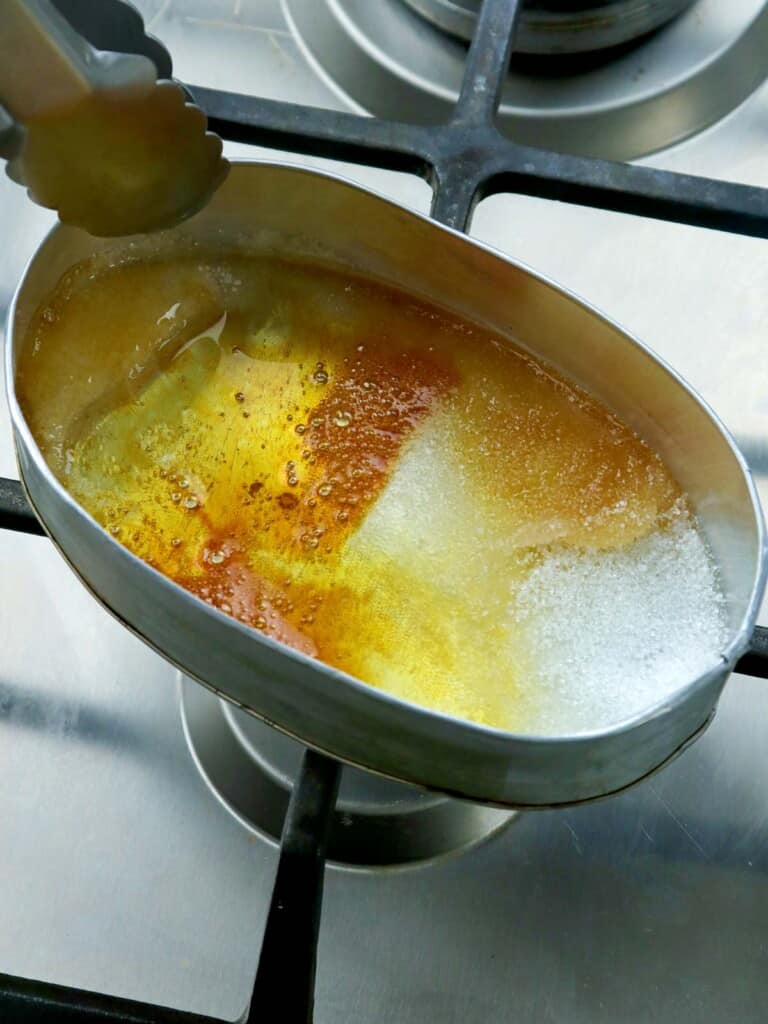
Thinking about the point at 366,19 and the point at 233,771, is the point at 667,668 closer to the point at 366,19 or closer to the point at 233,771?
the point at 233,771

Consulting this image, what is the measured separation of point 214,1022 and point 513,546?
6.2 inches

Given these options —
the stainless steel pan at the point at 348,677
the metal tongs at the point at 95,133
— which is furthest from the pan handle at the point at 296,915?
the metal tongs at the point at 95,133

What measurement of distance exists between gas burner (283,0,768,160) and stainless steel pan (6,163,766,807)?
0.14 meters

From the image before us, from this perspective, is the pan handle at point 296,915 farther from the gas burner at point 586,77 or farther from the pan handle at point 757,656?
the gas burner at point 586,77

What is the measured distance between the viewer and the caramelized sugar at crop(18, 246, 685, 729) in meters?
0.38

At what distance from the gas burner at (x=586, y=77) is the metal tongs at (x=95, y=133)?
6.7 inches

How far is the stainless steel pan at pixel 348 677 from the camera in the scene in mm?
316

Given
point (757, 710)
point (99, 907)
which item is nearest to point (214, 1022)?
point (99, 907)

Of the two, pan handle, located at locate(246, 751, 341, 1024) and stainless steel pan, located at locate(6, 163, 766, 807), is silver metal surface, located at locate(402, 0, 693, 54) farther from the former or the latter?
pan handle, located at locate(246, 751, 341, 1024)

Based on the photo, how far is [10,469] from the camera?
47 centimetres

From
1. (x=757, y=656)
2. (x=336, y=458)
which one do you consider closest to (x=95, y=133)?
(x=336, y=458)

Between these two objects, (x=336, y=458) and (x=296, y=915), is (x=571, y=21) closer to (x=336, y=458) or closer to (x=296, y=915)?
(x=336, y=458)

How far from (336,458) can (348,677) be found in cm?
12

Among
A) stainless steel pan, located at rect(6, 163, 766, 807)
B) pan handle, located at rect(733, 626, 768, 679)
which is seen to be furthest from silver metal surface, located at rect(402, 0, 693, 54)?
pan handle, located at rect(733, 626, 768, 679)
